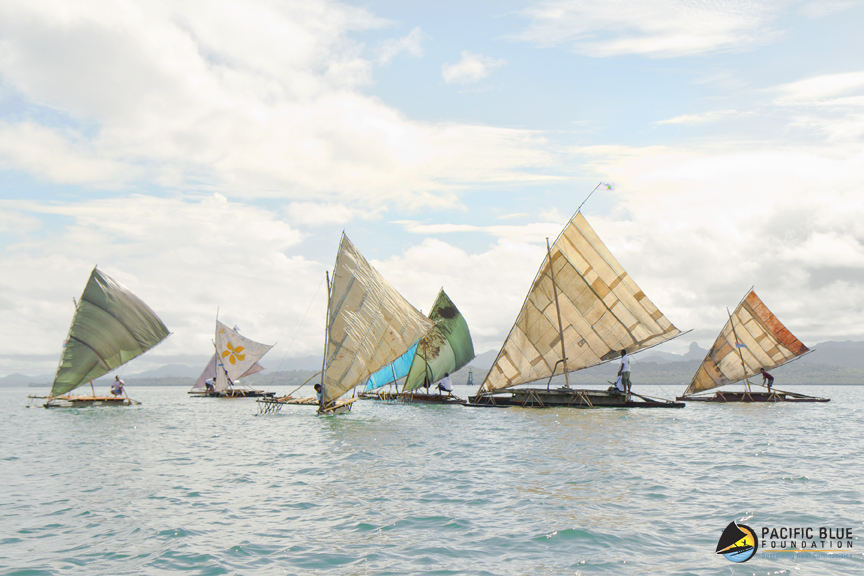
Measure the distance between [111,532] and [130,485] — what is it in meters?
5.76

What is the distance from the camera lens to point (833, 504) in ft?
48.6

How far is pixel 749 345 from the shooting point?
56.8 meters

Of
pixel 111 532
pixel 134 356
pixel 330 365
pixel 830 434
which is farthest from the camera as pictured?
pixel 134 356

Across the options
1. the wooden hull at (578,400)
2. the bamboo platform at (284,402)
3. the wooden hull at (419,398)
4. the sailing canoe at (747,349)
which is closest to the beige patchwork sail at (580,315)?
the wooden hull at (578,400)

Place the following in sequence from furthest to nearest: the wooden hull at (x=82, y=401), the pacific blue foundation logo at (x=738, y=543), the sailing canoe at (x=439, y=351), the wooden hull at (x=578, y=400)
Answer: the sailing canoe at (x=439, y=351) → the wooden hull at (x=82, y=401) → the wooden hull at (x=578, y=400) → the pacific blue foundation logo at (x=738, y=543)

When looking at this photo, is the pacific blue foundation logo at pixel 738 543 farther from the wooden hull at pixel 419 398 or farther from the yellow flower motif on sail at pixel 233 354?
the yellow flower motif on sail at pixel 233 354

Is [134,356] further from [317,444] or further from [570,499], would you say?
[570,499]

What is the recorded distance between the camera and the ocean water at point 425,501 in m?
11.1

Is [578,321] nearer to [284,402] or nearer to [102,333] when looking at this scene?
[284,402]

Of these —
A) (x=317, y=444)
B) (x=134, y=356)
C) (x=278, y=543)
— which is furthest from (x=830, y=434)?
(x=134, y=356)

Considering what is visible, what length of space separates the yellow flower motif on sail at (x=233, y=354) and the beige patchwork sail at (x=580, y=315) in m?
48.6

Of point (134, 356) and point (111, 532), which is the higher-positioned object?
point (134, 356)

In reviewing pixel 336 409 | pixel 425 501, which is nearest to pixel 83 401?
pixel 336 409

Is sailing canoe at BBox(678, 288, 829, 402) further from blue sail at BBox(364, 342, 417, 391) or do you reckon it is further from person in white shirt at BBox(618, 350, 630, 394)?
blue sail at BBox(364, 342, 417, 391)
